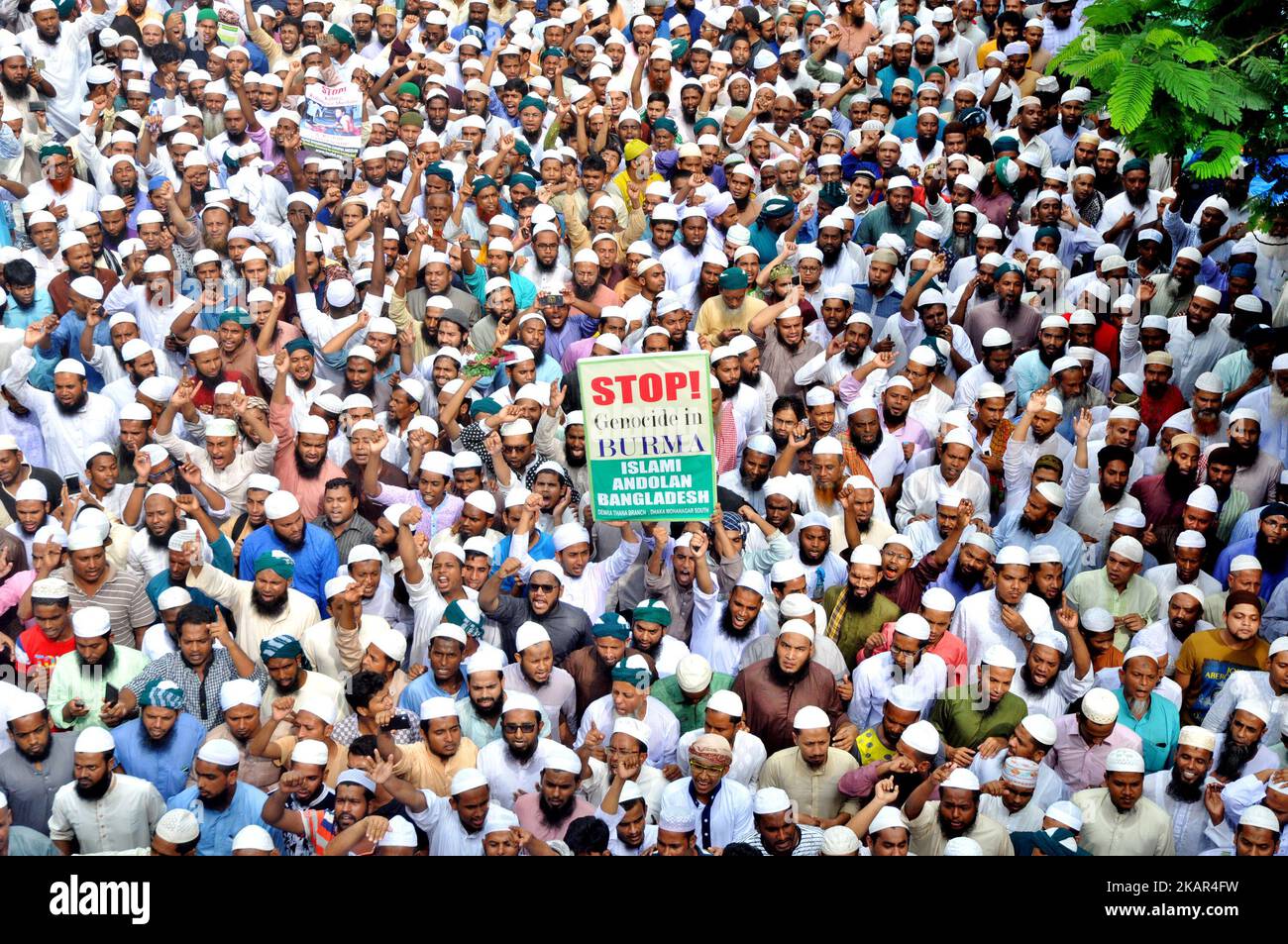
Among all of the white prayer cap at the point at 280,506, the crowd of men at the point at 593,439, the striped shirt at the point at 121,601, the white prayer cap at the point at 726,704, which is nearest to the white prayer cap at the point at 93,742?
the crowd of men at the point at 593,439

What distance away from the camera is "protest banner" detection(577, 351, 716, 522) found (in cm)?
696

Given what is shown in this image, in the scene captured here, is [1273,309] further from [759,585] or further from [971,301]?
[759,585]

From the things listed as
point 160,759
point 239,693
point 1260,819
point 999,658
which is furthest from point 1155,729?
point 160,759

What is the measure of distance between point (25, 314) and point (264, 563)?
3.28 metres

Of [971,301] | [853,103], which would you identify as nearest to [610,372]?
[971,301]

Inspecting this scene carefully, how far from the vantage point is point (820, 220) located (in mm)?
11133

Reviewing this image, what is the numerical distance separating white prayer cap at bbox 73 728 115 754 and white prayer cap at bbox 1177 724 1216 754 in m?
4.51

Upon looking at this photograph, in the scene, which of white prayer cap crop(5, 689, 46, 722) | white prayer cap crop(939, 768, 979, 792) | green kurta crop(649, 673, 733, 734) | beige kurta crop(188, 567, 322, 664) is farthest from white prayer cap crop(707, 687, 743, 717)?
white prayer cap crop(5, 689, 46, 722)

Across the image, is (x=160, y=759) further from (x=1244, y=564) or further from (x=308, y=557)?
(x=1244, y=564)

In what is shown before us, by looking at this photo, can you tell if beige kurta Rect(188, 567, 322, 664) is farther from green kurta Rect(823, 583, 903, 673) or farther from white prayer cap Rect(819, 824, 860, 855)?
white prayer cap Rect(819, 824, 860, 855)

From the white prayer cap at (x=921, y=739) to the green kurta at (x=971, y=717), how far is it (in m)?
0.29

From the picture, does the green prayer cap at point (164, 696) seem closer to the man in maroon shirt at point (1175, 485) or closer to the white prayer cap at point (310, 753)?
the white prayer cap at point (310, 753)

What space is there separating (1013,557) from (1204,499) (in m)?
1.26

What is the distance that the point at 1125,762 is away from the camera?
6621mm
